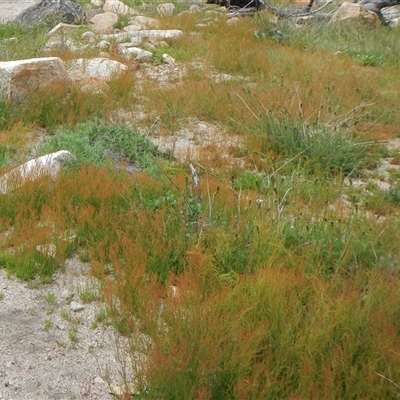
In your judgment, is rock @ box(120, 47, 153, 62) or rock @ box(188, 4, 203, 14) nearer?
rock @ box(120, 47, 153, 62)

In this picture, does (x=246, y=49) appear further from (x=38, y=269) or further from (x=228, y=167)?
(x=38, y=269)

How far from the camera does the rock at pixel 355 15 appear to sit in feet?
41.6

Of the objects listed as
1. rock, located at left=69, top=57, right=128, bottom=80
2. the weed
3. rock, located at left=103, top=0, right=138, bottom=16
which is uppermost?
the weed

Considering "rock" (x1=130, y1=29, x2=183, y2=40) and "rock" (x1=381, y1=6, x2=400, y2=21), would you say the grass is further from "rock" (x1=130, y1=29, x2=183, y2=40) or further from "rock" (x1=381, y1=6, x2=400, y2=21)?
"rock" (x1=381, y1=6, x2=400, y2=21)

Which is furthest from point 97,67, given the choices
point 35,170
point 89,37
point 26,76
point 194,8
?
point 194,8

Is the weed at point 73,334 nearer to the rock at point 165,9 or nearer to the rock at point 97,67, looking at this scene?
the rock at point 97,67

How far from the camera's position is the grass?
10.5ft

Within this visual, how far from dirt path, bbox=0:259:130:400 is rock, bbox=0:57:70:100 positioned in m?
3.46

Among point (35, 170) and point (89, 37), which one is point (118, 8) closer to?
point (89, 37)

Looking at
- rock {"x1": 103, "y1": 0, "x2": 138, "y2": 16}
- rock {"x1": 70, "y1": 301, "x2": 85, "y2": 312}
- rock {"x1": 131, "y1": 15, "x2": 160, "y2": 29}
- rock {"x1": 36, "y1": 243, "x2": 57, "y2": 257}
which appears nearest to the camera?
rock {"x1": 70, "y1": 301, "x2": 85, "y2": 312}

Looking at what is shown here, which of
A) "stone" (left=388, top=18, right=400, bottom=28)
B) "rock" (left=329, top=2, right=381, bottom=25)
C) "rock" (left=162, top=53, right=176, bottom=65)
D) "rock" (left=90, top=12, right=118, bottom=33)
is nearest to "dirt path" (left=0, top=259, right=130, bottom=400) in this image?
"rock" (left=162, top=53, right=176, bottom=65)

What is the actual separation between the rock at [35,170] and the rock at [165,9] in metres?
8.41

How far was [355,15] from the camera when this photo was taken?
12.7 m

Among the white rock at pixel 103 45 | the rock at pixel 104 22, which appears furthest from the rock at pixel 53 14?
the white rock at pixel 103 45
